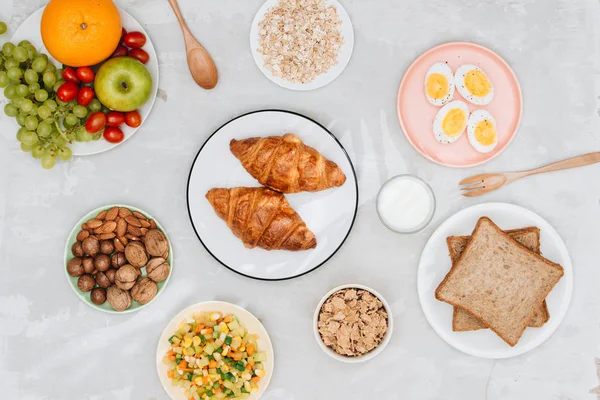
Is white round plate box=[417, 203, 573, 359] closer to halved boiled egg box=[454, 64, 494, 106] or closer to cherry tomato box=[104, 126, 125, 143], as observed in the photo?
halved boiled egg box=[454, 64, 494, 106]

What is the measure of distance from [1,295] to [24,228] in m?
0.24

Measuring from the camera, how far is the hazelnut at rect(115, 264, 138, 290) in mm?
1736

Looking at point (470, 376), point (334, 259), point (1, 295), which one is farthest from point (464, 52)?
point (1, 295)

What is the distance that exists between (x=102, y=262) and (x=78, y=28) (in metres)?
0.71

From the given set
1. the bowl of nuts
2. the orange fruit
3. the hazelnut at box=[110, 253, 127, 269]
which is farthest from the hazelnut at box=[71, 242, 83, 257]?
the orange fruit

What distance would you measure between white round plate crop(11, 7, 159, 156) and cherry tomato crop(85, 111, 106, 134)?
0.34 ft

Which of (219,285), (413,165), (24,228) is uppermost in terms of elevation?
(413,165)

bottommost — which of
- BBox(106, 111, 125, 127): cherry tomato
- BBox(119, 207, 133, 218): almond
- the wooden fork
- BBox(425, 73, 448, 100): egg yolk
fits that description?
BBox(119, 207, 133, 218): almond

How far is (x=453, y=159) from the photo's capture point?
1.79 m

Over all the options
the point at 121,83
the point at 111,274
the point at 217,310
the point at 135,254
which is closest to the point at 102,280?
the point at 111,274

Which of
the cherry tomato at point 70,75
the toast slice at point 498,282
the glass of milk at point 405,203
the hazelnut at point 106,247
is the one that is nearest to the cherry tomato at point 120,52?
the cherry tomato at point 70,75

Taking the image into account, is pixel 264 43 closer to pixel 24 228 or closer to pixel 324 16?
pixel 324 16

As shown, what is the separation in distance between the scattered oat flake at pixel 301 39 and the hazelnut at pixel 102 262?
0.81 metres

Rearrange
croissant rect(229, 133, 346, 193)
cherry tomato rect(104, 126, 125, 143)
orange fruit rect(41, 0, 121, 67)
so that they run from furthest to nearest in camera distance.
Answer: cherry tomato rect(104, 126, 125, 143), croissant rect(229, 133, 346, 193), orange fruit rect(41, 0, 121, 67)
